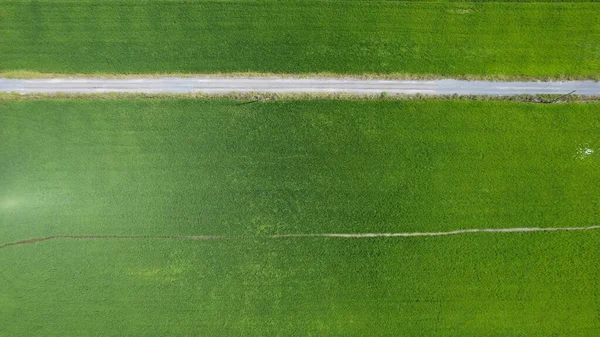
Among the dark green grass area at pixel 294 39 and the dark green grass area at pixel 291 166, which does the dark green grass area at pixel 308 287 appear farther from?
the dark green grass area at pixel 294 39

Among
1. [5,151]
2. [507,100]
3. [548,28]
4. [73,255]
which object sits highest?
[548,28]

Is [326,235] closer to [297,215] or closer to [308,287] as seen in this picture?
[297,215]

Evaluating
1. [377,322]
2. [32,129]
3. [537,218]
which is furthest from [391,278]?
[32,129]

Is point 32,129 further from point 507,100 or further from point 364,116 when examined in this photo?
point 507,100

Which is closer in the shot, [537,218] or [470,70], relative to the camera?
[537,218]

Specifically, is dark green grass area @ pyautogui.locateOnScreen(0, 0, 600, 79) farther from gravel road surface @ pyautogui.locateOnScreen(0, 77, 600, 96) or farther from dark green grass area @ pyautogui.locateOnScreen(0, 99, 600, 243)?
dark green grass area @ pyautogui.locateOnScreen(0, 99, 600, 243)

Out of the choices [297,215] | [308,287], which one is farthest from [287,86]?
[308,287]
